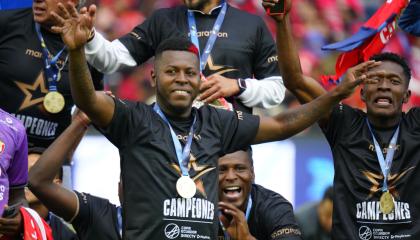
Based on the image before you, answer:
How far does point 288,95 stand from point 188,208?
6216 mm

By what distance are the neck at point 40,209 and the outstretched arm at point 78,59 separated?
1.88 metres

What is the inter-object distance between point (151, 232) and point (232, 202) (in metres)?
1.85

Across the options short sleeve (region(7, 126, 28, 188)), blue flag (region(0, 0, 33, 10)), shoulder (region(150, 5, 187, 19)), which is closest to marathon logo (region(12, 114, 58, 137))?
blue flag (region(0, 0, 33, 10))

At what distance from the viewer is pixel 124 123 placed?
8141 millimetres

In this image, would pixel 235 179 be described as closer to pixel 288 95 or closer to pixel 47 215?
pixel 47 215

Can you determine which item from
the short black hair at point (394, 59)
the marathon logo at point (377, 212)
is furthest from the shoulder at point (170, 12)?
the marathon logo at point (377, 212)

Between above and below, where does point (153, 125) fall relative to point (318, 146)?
Result: below

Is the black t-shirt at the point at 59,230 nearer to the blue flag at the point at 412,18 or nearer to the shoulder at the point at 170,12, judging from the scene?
the shoulder at the point at 170,12

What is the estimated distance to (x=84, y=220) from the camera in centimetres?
924

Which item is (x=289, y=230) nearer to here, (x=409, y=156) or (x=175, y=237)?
(x=409, y=156)

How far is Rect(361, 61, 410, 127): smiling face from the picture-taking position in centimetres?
934

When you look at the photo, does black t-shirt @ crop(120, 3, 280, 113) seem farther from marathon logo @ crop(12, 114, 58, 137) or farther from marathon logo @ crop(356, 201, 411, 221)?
marathon logo @ crop(356, 201, 411, 221)

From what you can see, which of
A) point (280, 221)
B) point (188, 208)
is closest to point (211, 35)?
point (280, 221)

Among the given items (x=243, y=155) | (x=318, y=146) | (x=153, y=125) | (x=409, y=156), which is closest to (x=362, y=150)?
(x=409, y=156)
